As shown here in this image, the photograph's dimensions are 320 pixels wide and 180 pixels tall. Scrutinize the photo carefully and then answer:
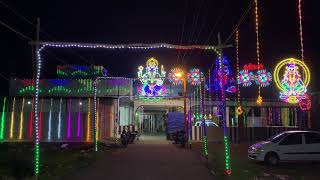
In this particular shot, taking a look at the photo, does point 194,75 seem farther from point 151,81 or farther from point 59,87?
point 59,87

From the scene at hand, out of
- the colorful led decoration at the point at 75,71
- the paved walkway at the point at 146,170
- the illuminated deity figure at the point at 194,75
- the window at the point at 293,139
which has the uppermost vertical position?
the colorful led decoration at the point at 75,71

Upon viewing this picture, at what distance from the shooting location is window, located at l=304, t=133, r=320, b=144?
59.4 ft

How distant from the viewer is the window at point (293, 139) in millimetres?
18141

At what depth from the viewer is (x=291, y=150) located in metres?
17.9

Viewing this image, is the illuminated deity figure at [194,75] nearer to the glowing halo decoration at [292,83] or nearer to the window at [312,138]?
the glowing halo decoration at [292,83]

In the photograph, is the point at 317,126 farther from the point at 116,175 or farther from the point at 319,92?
the point at 116,175

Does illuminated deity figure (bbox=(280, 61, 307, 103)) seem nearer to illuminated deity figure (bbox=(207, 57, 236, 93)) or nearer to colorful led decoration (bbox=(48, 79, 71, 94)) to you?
illuminated deity figure (bbox=(207, 57, 236, 93))

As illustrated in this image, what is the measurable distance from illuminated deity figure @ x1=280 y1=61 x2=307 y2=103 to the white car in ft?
7.59

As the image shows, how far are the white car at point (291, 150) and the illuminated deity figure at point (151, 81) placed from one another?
1977 cm

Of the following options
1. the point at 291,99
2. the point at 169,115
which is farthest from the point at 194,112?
the point at 291,99

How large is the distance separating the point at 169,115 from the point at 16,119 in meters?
13.4

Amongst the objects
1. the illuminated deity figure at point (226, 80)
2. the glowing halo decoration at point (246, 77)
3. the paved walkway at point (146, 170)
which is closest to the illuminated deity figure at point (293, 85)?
the paved walkway at point (146, 170)

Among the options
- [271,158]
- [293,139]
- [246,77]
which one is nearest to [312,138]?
[293,139]

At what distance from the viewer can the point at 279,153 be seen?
17.9 m
